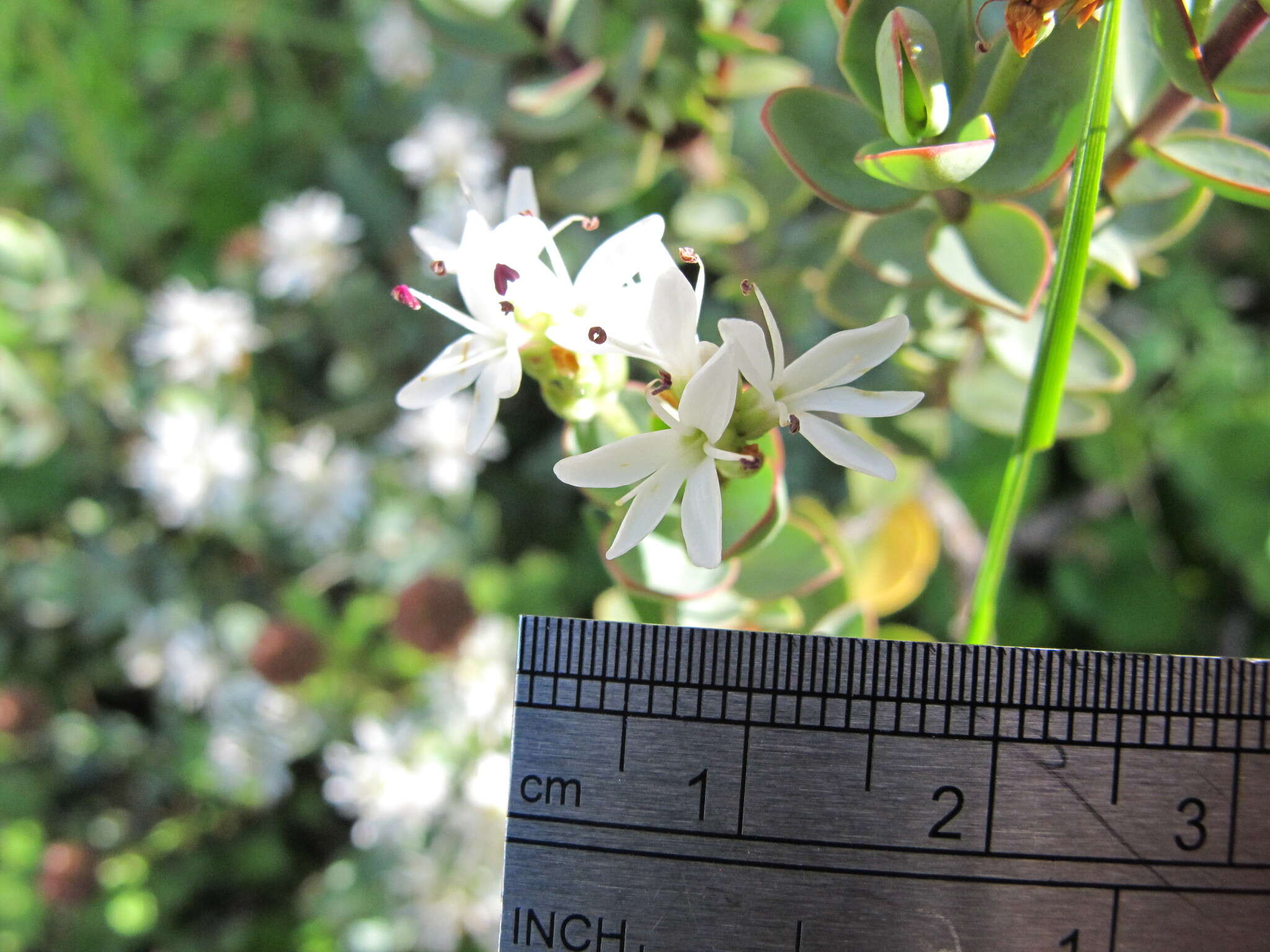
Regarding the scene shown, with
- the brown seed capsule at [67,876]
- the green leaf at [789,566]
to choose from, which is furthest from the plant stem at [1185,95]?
the brown seed capsule at [67,876]

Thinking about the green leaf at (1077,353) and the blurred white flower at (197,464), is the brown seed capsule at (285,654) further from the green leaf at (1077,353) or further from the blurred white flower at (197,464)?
the green leaf at (1077,353)

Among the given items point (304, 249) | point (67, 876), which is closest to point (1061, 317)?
point (304, 249)

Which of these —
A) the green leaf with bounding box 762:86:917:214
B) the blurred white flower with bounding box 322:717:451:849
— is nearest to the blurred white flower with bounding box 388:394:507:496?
the blurred white flower with bounding box 322:717:451:849

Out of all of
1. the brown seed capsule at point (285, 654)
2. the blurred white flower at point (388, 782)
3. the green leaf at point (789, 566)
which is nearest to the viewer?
the green leaf at point (789, 566)

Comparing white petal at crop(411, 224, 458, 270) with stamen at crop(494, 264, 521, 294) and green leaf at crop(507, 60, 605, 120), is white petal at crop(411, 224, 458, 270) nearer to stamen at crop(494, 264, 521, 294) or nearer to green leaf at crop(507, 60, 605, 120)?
stamen at crop(494, 264, 521, 294)

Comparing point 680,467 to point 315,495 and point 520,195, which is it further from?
point 315,495
